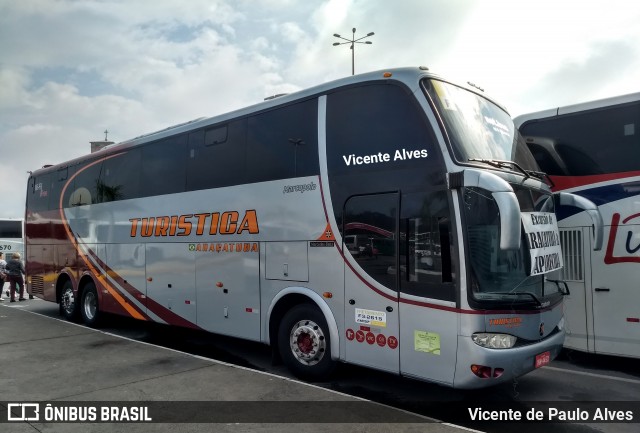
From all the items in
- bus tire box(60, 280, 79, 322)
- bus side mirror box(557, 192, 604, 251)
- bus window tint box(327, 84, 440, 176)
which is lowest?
bus tire box(60, 280, 79, 322)

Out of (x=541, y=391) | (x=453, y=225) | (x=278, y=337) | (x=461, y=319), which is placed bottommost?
(x=541, y=391)

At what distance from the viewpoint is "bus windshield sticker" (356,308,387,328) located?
19.2 feet

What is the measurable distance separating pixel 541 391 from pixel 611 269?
219cm

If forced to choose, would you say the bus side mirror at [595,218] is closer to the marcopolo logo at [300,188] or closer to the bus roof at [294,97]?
the bus roof at [294,97]

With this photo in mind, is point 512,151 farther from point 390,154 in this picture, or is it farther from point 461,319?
point 461,319

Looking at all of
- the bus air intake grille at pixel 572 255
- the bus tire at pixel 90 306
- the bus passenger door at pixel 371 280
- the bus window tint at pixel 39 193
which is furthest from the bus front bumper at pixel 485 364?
the bus window tint at pixel 39 193

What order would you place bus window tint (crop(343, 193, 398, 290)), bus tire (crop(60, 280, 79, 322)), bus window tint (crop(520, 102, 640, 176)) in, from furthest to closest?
bus tire (crop(60, 280, 79, 322)) < bus window tint (crop(520, 102, 640, 176)) < bus window tint (crop(343, 193, 398, 290))

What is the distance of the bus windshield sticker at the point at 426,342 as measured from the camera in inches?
210

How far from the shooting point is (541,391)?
21.0ft

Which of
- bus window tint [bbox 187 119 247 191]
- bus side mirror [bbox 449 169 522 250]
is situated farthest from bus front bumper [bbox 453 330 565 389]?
bus window tint [bbox 187 119 247 191]

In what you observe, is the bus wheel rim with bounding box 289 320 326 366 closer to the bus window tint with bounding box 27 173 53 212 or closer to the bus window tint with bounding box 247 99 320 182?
the bus window tint with bounding box 247 99 320 182

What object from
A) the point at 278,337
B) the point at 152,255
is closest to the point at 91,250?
the point at 152,255

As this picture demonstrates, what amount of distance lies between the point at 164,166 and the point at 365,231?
4893 mm

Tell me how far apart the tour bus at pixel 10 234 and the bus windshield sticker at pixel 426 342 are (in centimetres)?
2806
